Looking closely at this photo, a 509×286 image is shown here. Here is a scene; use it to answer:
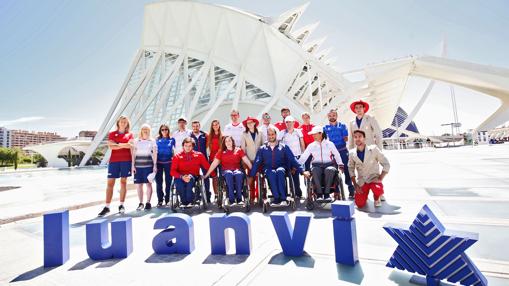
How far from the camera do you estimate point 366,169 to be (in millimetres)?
4566

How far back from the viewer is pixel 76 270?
8.34 feet

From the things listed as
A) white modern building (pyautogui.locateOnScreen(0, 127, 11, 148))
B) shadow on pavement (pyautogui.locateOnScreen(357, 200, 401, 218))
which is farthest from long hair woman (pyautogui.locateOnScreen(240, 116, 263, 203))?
white modern building (pyautogui.locateOnScreen(0, 127, 11, 148))

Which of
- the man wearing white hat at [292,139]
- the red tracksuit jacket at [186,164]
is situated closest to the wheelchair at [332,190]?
the man wearing white hat at [292,139]

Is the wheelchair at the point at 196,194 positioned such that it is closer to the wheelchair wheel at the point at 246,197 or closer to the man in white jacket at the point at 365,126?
the wheelchair wheel at the point at 246,197

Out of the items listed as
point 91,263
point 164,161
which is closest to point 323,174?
point 164,161

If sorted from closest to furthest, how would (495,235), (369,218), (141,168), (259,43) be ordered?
1. (495,235)
2. (369,218)
3. (141,168)
4. (259,43)

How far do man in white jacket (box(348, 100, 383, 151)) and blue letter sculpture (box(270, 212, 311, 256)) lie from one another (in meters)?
3.39

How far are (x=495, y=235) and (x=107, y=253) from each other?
159 inches

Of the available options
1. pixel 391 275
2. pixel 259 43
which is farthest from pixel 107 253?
pixel 259 43

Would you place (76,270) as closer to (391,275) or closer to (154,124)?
(391,275)

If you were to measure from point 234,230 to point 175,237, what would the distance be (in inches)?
26.6

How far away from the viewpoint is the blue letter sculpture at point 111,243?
109 inches

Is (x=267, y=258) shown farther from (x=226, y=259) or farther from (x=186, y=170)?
(x=186, y=170)

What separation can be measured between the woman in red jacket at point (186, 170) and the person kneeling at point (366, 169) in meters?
2.77
